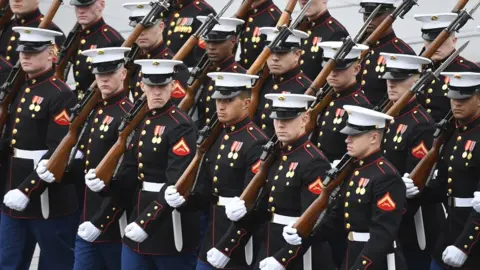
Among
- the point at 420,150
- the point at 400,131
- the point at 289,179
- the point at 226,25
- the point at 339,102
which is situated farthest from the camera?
the point at 226,25

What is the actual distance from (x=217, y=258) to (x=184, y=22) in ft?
10.2

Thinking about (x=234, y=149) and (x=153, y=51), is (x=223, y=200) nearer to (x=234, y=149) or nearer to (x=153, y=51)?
(x=234, y=149)

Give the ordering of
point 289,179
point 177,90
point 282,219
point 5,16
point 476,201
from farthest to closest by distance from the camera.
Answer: point 5,16 → point 177,90 → point 282,219 → point 289,179 → point 476,201

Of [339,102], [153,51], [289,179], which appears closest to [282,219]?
[289,179]

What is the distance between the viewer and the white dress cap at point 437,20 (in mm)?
11461

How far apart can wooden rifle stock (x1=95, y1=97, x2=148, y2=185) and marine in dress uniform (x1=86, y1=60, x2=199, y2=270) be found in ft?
0.20

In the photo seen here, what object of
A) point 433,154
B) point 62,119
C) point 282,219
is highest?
point 433,154

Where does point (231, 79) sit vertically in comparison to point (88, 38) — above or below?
above

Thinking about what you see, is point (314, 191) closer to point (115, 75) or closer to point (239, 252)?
point (239, 252)

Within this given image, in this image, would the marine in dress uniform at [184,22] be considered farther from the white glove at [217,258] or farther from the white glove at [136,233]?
the white glove at [217,258]

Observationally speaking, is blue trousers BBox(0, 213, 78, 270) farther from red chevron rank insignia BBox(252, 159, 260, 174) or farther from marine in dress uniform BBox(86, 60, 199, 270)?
red chevron rank insignia BBox(252, 159, 260, 174)

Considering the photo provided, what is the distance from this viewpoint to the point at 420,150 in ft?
35.1

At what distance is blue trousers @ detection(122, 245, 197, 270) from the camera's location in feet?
35.8

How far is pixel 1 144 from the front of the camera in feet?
40.2
